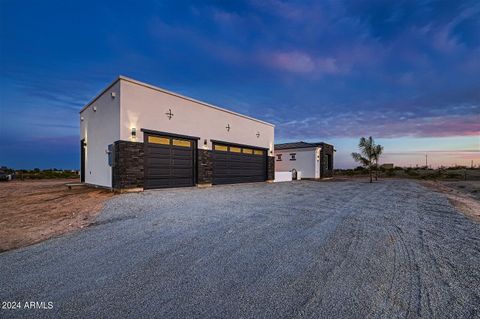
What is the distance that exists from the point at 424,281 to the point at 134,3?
1318 centimetres

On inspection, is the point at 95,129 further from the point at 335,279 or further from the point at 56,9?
the point at 335,279

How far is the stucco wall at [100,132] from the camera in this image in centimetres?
1005

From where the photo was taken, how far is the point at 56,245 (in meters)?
3.48

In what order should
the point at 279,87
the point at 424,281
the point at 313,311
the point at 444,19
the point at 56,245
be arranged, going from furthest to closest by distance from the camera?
the point at 279,87, the point at 444,19, the point at 56,245, the point at 424,281, the point at 313,311

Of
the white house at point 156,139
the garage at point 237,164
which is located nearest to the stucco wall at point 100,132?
the white house at point 156,139

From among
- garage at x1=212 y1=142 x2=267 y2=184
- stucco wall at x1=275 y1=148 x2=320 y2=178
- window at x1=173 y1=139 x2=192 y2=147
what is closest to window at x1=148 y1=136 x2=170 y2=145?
window at x1=173 y1=139 x2=192 y2=147

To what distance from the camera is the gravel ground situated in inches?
72.0

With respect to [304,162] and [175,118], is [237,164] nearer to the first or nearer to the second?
[175,118]

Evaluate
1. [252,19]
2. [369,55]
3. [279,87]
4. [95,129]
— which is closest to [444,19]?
[369,55]

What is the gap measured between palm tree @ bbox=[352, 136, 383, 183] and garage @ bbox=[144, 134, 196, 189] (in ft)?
61.8

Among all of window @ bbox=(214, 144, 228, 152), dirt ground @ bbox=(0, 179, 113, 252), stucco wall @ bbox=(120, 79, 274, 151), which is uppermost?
stucco wall @ bbox=(120, 79, 274, 151)

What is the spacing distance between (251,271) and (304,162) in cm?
2339

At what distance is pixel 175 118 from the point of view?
1150cm

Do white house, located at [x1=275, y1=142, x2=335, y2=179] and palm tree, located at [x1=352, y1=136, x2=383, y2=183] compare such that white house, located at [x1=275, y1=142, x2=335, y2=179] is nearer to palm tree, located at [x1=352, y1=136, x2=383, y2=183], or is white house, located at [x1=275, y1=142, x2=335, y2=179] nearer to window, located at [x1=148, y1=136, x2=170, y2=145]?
palm tree, located at [x1=352, y1=136, x2=383, y2=183]
